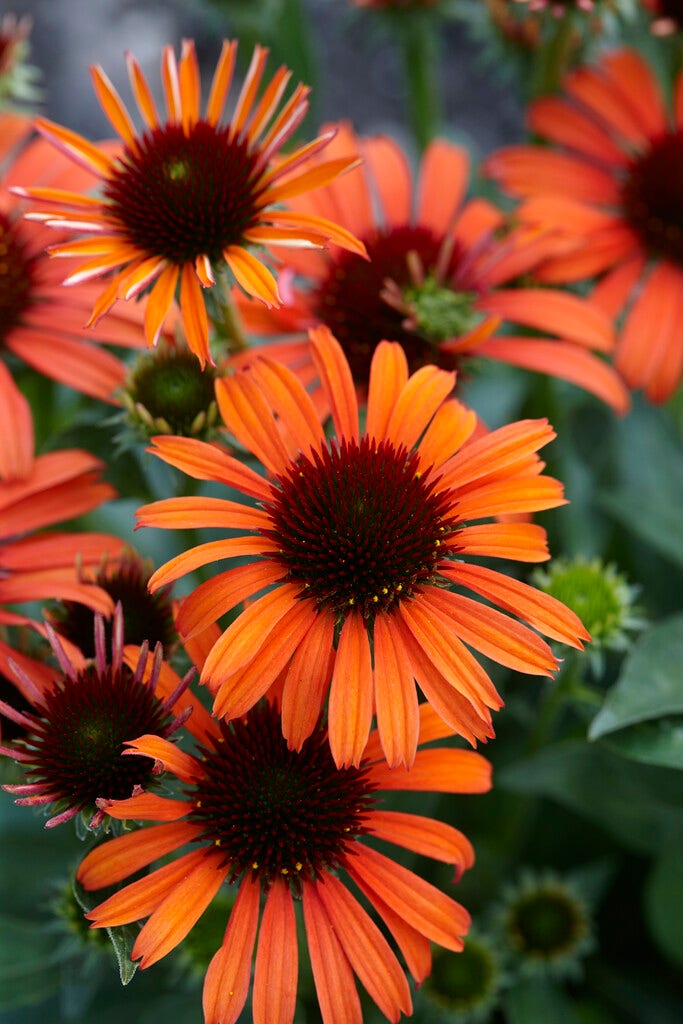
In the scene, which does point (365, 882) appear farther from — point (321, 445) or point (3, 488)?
point (3, 488)

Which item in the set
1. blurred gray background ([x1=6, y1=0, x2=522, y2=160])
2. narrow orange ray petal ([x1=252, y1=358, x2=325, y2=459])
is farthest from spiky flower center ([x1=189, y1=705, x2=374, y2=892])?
blurred gray background ([x1=6, y1=0, x2=522, y2=160])

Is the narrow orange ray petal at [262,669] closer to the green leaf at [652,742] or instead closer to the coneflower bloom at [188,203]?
the coneflower bloom at [188,203]

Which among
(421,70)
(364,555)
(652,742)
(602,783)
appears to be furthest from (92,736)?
(421,70)

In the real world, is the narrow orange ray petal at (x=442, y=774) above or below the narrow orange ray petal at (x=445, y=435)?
below

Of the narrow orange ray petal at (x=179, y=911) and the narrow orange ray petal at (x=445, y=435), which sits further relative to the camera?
the narrow orange ray petal at (x=445, y=435)

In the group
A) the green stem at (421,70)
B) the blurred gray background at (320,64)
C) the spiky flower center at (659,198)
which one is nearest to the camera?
the spiky flower center at (659,198)

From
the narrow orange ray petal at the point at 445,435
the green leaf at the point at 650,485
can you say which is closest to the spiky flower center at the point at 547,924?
the green leaf at the point at 650,485

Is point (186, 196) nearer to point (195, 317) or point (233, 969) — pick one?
point (195, 317)

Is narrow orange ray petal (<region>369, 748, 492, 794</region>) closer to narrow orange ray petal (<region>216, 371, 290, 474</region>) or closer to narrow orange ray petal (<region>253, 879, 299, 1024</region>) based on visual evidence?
narrow orange ray petal (<region>253, 879, 299, 1024</region>)

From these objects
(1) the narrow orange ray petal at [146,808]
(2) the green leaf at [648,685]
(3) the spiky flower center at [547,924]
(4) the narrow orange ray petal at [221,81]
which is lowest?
(3) the spiky flower center at [547,924]
